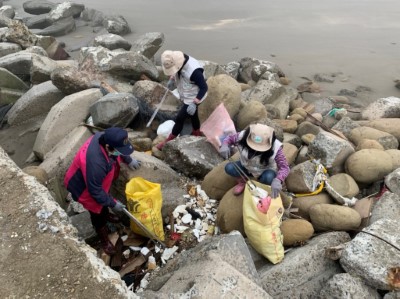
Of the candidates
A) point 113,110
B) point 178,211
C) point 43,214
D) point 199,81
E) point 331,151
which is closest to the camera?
point 43,214

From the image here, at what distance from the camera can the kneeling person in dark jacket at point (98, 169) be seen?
11.8 ft

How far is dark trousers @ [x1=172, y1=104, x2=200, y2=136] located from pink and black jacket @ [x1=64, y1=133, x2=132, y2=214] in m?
1.57

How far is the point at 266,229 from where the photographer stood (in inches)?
143

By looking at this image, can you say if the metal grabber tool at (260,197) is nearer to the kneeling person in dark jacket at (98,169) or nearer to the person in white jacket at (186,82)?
the kneeling person in dark jacket at (98,169)

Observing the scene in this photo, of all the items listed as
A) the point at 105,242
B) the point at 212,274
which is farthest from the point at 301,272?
the point at 105,242

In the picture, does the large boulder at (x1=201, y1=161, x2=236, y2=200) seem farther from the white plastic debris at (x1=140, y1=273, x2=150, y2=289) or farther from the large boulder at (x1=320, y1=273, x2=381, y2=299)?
the large boulder at (x1=320, y1=273, x2=381, y2=299)

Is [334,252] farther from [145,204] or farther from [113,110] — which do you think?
[113,110]

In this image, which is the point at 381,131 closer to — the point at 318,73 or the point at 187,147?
the point at 187,147

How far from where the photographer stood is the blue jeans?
13.8 ft

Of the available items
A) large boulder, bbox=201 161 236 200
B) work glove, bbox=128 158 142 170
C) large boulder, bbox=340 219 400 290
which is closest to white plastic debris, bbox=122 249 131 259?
work glove, bbox=128 158 142 170

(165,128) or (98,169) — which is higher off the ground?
(98,169)

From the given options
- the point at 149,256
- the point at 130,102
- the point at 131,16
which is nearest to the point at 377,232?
the point at 149,256

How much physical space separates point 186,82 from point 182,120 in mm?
548

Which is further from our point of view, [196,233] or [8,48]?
[8,48]
